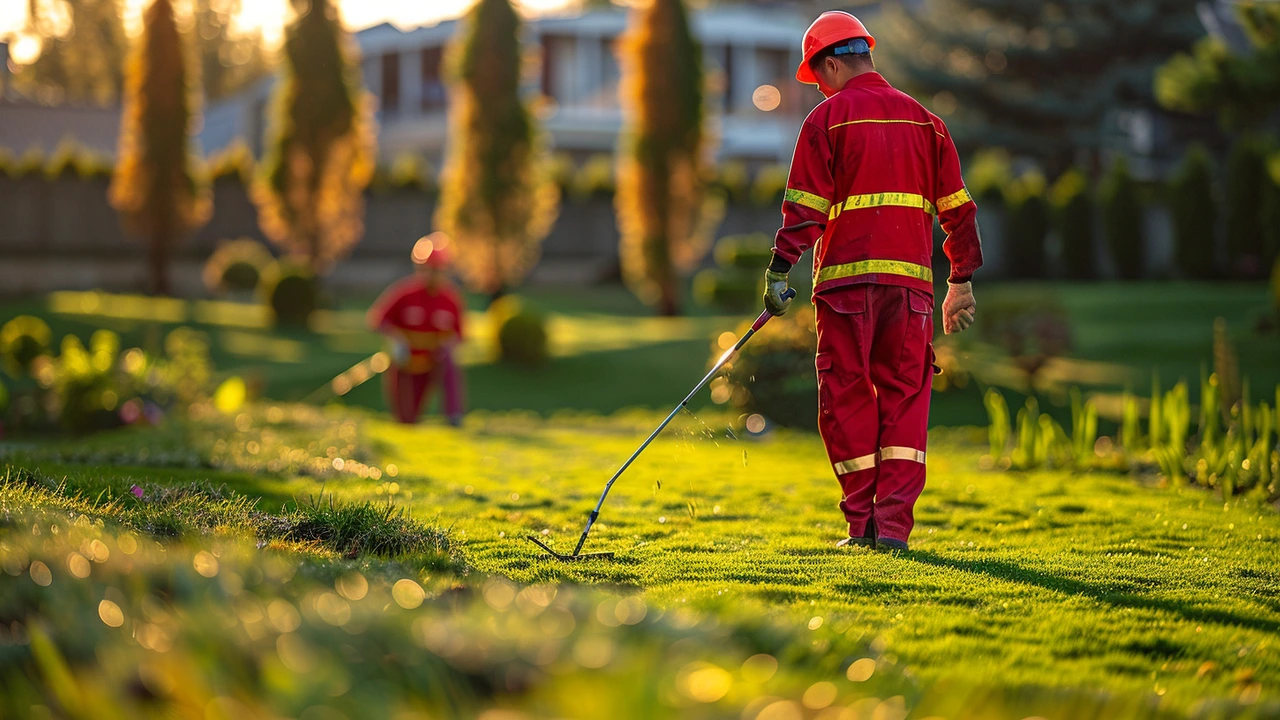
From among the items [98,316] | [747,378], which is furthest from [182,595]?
[98,316]

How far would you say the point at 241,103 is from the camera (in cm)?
4681

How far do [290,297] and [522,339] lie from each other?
616 centimetres

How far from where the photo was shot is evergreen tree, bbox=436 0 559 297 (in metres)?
25.4

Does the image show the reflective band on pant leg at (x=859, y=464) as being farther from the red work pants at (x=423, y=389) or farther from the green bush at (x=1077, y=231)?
the green bush at (x=1077, y=231)

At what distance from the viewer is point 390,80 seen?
46.6 meters

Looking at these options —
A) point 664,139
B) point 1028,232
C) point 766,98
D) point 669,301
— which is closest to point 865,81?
point 664,139

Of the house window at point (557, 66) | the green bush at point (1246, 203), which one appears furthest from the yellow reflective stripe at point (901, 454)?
the house window at point (557, 66)

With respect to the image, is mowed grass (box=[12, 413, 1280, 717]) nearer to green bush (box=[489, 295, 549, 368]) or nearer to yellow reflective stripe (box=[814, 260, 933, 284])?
yellow reflective stripe (box=[814, 260, 933, 284])

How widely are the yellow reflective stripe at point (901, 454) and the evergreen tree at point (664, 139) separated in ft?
65.4

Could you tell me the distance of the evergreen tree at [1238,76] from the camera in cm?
1417

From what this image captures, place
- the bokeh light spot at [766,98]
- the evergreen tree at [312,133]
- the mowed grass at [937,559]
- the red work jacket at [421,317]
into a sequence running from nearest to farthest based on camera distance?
the mowed grass at [937,559] < the red work jacket at [421,317] < the evergreen tree at [312,133] < the bokeh light spot at [766,98]

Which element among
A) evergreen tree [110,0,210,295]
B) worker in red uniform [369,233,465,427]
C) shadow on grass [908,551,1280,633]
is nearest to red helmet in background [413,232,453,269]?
worker in red uniform [369,233,465,427]

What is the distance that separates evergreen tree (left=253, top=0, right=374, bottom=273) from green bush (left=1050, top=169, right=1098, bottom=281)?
1501cm

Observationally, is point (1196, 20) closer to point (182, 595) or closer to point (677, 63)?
A: point (677, 63)
